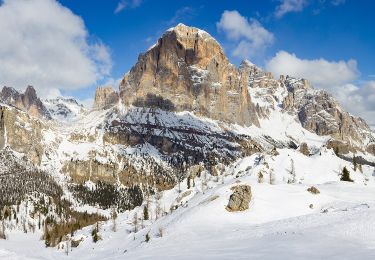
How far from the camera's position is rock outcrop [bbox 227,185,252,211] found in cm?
10575

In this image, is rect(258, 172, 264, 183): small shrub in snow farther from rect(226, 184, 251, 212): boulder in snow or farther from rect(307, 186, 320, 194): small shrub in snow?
rect(226, 184, 251, 212): boulder in snow

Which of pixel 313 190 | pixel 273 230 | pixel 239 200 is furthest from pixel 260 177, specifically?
pixel 273 230

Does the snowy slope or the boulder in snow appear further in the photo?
the boulder in snow

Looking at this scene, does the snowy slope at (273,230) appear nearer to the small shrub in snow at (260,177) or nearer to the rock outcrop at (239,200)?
the rock outcrop at (239,200)

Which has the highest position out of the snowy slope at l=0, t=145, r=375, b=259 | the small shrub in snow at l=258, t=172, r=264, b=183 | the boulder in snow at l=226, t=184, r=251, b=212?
the small shrub in snow at l=258, t=172, r=264, b=183

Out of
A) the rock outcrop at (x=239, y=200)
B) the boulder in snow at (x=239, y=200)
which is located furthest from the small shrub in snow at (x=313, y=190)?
the boulder in snow at (x=239, y=200)

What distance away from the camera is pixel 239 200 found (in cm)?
10631

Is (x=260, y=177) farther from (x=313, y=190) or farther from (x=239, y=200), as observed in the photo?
(x=239, y=200)

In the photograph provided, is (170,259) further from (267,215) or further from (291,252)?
(267,215)

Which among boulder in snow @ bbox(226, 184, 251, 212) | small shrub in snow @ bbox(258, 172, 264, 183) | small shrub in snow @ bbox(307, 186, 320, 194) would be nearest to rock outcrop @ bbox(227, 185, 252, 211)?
boulder in snow @ bbox(226, 184, 251, 212)

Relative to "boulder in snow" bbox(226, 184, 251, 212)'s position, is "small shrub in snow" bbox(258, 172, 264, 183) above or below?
above

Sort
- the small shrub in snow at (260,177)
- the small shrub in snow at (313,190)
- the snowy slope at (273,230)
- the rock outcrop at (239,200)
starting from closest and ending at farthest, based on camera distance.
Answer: the snowy slope at (273,230) < the rock outcrop at (239,200) < the small shrub in snow at (313,190) < the small shrub in snow at (260,177)

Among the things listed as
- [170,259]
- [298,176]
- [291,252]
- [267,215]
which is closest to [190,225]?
[267,215]

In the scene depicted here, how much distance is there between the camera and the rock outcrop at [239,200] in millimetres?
105750
